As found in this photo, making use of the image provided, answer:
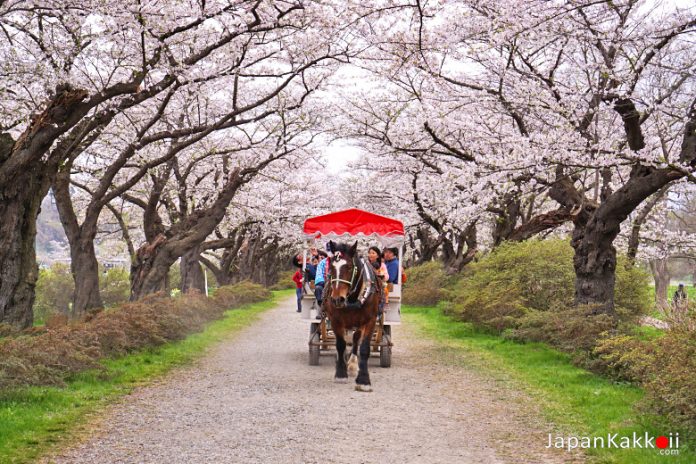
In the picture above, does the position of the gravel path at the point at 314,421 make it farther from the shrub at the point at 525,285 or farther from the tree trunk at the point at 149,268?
the tree trunk at the point at 149,268

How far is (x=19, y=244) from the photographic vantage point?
14008 millimetres

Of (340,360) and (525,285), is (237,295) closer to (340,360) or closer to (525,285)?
(525,285)

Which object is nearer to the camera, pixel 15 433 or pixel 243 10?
pixel 15 433

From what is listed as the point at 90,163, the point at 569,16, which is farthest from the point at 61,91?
the point at 90,163

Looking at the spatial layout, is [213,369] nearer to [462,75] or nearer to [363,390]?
[363,390]

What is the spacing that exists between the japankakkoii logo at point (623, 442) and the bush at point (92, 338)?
6643mm

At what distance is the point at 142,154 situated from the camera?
21.6m

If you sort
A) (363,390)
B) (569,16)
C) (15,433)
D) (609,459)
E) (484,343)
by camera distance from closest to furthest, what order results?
(609,459)
(15,433)
(363,390)
(569,16)
(484,343)

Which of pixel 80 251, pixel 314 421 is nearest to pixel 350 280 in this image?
pixel 314 421

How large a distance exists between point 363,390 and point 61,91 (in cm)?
723

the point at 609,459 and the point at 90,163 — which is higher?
the point at 90,163

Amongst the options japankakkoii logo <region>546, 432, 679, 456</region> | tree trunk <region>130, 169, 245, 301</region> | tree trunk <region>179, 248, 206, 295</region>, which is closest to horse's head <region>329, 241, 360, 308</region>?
japankakkoii logo <region>546, 432, 679, 456</region>

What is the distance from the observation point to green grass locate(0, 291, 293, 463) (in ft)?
23.7

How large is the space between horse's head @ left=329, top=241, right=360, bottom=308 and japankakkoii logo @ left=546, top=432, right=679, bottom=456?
4.15 meters
